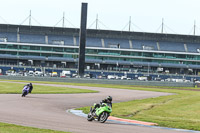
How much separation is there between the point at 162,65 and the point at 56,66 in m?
35.5

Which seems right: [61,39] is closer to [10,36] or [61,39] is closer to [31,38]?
[31,38]

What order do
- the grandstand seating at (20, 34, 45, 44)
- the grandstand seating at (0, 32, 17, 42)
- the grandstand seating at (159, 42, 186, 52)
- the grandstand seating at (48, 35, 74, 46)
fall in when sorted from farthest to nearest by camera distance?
the grandstand seating at (159, 42, 186, 52) < the grandstand seating at (48, 35, 74, 46) < the grandstand seating at (20, 34, 45, 44) < the grandstand seating at (0, 32, 17, 42)

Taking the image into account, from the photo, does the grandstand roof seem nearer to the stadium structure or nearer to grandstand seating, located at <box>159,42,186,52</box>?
the stadium structure

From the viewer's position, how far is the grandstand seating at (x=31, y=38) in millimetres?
133250

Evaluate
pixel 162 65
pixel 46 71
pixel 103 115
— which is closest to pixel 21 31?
pixel 46 71

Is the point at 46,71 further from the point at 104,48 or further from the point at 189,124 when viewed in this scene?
the point at 189,124

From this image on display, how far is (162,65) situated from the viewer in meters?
138

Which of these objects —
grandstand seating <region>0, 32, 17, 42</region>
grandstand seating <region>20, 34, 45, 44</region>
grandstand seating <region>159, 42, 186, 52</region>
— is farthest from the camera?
grandstand seating <region>159, 42, 186, 52</region>

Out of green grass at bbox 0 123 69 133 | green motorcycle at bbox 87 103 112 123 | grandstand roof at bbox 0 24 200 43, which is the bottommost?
green grass at bbox 0 123 69 133

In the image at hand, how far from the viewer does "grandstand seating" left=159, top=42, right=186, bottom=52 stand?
139500mm

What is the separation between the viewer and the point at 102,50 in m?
134

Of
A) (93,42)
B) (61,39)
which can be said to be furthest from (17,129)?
(93,42)

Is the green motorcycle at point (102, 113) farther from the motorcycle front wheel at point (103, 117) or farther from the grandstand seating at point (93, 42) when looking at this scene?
the grandstand seating at point (93, 42)

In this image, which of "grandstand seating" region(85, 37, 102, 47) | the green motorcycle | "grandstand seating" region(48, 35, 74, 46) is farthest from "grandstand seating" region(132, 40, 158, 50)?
the green motorcycle
